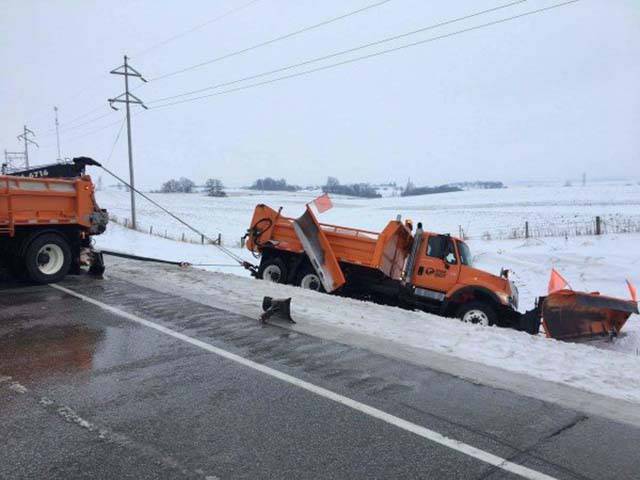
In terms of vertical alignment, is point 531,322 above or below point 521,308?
above

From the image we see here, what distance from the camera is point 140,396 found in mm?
4977

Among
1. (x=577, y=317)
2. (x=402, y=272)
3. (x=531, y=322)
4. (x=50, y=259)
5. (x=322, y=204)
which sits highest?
(x=322, y=204)

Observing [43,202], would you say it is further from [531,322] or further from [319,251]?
[531,322]

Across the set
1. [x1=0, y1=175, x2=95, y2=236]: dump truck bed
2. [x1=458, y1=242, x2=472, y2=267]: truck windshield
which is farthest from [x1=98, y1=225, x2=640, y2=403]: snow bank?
[x1=458, y1=242, x2=472, y2=267]: truck windshield

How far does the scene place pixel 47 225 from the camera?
439 inches

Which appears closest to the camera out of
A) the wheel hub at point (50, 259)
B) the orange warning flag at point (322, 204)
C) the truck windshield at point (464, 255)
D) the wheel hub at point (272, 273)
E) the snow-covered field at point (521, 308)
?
the snow-covered field at point (521, 308)

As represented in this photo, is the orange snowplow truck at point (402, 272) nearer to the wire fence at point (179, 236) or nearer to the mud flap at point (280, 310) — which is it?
the mud flap at point (280, 310)

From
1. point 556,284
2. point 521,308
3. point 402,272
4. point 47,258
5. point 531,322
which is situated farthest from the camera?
point 521,308

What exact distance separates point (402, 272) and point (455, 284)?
1.30 m

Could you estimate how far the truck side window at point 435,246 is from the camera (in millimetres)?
12578

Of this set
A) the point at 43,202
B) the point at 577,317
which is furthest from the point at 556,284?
the point at 43,202

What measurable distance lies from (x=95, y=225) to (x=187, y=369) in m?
7.27

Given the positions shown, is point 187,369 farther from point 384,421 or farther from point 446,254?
point 446,254

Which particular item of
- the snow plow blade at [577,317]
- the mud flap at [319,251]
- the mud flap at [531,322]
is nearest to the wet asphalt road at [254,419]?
the snow plow blade at [577,317]
